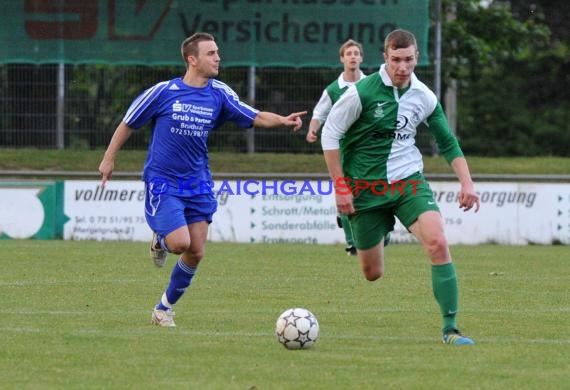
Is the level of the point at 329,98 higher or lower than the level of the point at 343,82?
lower

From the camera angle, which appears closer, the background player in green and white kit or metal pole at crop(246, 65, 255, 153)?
the background player in green and white kit

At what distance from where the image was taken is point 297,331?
8.34 metres

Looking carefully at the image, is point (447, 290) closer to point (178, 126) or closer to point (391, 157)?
point (391, 157)

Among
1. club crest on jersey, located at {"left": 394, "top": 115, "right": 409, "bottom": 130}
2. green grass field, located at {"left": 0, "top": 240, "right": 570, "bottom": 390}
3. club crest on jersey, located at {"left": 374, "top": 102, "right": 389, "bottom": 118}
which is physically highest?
club crest on jersey, located at {"left": 374, "top": 102, "right": 389, "bottom": 118}

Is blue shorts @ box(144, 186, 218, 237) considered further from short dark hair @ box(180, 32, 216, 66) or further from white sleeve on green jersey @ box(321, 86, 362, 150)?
white sleeve on green jersey @ box(321, 86, 362, 150)

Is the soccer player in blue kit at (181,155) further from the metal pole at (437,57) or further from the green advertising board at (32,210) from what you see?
the metal pole at (437,57)

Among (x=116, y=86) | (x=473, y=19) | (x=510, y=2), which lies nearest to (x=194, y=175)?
(x=116, y=86)

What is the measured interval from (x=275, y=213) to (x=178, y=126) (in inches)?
417

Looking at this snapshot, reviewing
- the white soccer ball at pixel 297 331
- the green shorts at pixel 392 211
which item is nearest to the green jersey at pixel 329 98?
the green shorts at pixel 392 211

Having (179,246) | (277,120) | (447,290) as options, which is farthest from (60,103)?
(447,290)

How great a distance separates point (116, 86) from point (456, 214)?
6.02 meters

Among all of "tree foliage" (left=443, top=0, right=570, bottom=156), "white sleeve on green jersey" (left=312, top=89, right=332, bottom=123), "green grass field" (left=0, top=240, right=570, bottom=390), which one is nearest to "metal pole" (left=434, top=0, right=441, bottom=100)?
"green grass field" (left=0, top=240, right=570, bottom=390)

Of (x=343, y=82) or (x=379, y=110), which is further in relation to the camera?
(x=343, y=82)

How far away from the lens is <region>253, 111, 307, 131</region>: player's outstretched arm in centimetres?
973
